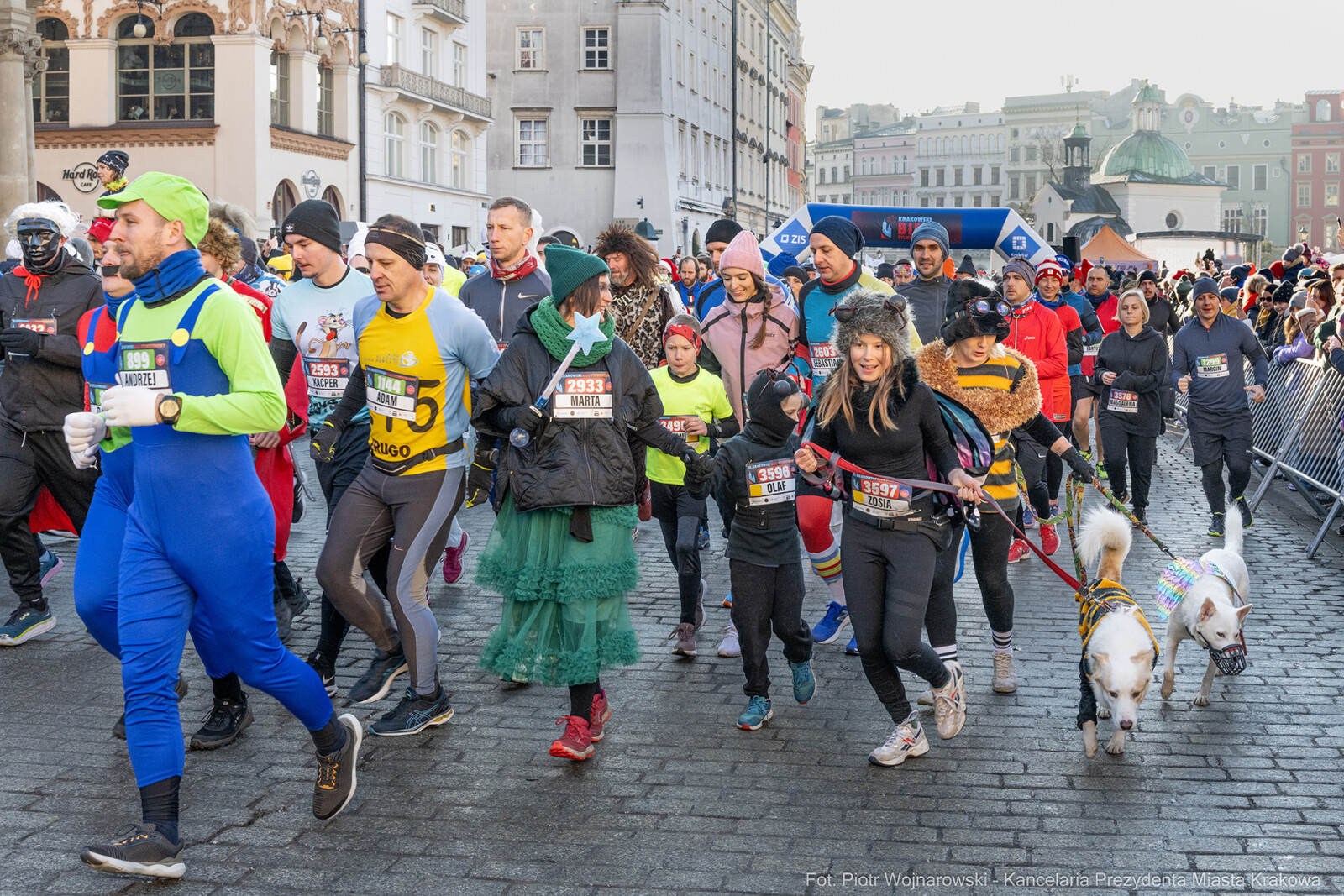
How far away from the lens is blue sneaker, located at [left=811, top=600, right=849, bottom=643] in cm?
724

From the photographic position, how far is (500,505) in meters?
5.44

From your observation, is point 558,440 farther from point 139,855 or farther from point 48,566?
point 48,566

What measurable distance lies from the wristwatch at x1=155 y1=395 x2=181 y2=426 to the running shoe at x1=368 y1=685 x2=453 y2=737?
6.37 feet

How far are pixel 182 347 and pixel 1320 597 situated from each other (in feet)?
23.2

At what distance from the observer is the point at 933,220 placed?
18609mm

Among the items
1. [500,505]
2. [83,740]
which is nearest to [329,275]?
[500,505]

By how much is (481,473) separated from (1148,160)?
→ 104569 mm

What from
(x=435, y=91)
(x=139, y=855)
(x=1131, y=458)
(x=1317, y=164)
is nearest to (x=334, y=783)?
(x=139, y=855)

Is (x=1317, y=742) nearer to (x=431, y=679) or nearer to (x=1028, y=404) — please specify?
(x=1028, y=404)

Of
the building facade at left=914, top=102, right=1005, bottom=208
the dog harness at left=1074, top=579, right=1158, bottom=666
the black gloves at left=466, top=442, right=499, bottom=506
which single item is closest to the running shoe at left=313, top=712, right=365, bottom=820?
the black gloves at left=466, top=442, right=499, bottom=506

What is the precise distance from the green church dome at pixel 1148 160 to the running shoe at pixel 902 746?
4048 inches

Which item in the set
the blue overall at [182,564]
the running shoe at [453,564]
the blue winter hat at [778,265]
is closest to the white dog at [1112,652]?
the blue overall at [182,564]

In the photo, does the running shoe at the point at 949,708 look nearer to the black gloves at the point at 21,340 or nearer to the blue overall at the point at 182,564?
the blue overall at the point at 182,564

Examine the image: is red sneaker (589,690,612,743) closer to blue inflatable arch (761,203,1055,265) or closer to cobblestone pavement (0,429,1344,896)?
cobblestone pavement (0,429,1344,896)
